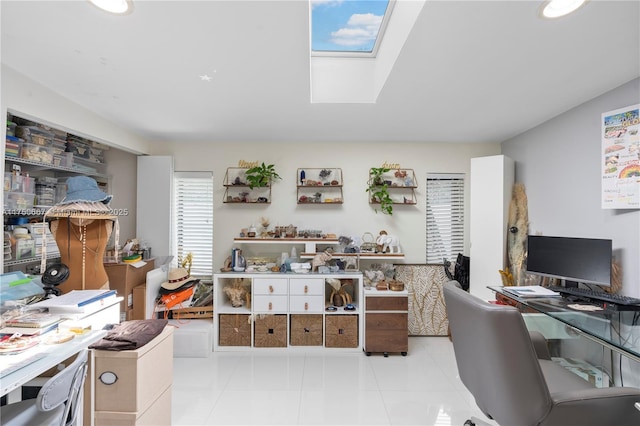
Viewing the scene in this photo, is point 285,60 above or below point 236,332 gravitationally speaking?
above

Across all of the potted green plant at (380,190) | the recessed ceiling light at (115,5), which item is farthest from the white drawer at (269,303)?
the recessed ceiling light at (115,5)

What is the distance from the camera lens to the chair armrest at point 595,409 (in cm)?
143

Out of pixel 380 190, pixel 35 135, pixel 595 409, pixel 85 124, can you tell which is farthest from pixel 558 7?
pixel 35 135

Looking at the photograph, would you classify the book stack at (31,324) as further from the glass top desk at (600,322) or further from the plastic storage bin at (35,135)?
the glass top desk at (600,322)

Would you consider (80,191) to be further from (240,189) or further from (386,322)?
(386,322)

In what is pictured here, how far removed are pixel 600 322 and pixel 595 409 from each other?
0.61 meters

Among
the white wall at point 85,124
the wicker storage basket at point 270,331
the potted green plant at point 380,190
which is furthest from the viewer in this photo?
the potted green plant at point 380,190

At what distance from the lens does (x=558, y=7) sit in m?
1.40

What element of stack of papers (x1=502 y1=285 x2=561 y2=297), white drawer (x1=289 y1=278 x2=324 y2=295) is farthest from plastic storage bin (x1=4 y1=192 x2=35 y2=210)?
stack of papers (x1=502 y1=285 x2=561 y2=297)

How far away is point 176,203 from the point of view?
13.2ft

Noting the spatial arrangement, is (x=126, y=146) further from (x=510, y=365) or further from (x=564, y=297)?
(x=564, y=297)

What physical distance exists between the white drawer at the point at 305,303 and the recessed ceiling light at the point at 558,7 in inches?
120

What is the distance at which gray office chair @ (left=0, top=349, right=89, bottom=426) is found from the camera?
4.21 ft

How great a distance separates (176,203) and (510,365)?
3.95m
